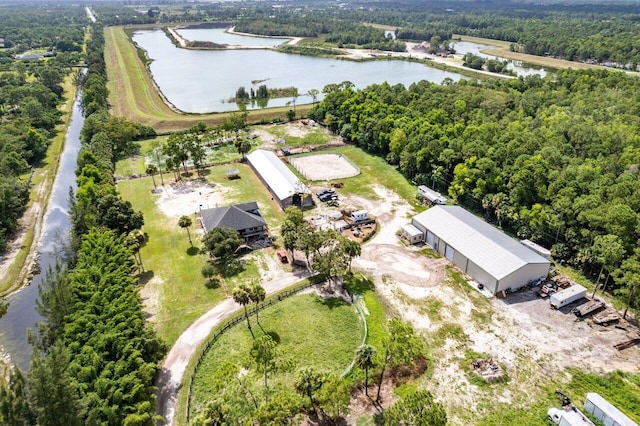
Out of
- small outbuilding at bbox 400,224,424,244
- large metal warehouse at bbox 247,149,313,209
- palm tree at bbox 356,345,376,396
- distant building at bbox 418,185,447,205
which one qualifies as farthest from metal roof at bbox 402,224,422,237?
palm tree at bbox 356,345,376,396

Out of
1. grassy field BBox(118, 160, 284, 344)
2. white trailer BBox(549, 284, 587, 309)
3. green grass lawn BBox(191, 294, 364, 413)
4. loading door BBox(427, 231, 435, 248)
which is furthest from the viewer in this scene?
loading door BBox(427, 231, 435, 248)

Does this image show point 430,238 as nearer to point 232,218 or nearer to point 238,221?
point 238,221

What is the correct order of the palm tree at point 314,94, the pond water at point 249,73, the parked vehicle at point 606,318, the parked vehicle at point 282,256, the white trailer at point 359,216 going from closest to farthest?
1. the parked vehicle at point 606,318
2. the parked vehicle at point 282,256
3. the white trailer at point 359,216
4. the palm tree at point 314,94
5. the pond water at point 249,73

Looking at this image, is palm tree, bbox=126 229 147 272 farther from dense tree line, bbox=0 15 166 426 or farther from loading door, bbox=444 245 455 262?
loading door, bbox=444 245 455 262

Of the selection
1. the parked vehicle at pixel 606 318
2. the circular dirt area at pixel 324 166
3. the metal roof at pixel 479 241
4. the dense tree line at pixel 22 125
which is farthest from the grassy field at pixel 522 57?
the dense tree line at pixel 22 125

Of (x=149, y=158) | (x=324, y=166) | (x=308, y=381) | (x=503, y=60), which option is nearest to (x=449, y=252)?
(x=308, y=381)

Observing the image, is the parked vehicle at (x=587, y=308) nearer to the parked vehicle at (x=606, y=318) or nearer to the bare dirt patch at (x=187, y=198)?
the parked vehicle at (x=606, y=318)

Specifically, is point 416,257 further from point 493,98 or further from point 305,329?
point 493,98
